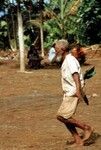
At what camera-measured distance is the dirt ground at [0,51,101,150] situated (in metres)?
9.18

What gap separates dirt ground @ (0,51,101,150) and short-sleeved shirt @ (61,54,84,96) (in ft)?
3.06

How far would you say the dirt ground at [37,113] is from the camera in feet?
30.1

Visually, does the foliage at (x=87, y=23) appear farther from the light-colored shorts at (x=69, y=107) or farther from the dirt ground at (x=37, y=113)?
the light-colored shorts at (x=69, y=107)

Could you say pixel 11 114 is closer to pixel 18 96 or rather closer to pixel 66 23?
pixel 18 96

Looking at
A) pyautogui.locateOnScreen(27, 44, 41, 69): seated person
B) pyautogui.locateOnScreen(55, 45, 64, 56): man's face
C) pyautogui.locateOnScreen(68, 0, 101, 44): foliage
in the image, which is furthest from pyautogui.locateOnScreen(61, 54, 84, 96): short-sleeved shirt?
pyautogui.locateOnScreen(68, 0, 101, 44): foliage

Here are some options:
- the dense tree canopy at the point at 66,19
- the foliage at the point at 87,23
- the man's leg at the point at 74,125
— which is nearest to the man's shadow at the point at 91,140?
the man's leg at the point at 74,125

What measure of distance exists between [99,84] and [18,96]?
3832 mm

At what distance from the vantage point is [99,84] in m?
18.7

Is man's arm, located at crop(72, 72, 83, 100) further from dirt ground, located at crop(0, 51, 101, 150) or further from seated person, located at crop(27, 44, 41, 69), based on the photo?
seated person, located at crop(27, 44, 41, 69)

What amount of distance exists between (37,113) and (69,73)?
420cm

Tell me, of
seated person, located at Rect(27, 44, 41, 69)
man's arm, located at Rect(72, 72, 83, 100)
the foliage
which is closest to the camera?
man's arm, located at Rect(72, 72, 83, 100)

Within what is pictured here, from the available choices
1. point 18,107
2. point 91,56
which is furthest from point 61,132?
point 91,56

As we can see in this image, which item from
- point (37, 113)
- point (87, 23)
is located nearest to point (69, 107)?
point (37, 113)

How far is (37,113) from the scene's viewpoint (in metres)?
12.6
